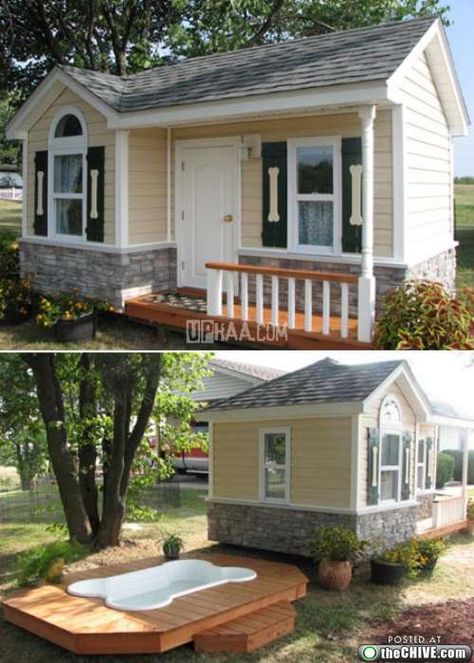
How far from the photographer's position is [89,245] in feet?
26.0

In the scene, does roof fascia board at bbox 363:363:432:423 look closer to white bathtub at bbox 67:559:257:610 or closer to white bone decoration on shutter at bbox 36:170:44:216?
white bathtub at bbox 67:559:257:610

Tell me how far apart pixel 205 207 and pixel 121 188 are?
878 millimetres

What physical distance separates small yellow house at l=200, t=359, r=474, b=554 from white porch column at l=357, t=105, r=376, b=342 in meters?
0.42

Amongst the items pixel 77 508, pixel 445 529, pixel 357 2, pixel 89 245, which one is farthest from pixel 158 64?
pixel 445 529

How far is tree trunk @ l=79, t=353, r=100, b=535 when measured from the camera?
233 inches

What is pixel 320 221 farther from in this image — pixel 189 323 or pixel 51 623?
pixel 51 623

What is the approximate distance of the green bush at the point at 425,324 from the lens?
5574 mm

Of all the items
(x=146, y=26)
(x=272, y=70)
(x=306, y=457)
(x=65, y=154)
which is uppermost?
(x=146, y=26)

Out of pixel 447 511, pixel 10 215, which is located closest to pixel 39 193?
pixel 447 511

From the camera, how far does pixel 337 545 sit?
5.94 m

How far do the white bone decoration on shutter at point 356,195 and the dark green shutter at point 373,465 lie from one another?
183cm

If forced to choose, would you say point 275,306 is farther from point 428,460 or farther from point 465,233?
point 465,233

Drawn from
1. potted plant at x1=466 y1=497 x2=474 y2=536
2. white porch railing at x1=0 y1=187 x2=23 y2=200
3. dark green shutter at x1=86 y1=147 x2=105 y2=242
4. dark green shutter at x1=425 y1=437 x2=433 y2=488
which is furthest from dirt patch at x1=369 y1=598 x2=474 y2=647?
white porch railing at x1=0 y1=187 x2=23 y2=200

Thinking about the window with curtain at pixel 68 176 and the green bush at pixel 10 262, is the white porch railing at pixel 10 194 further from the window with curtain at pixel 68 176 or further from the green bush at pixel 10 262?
the window with curtain at pixel 68 176
